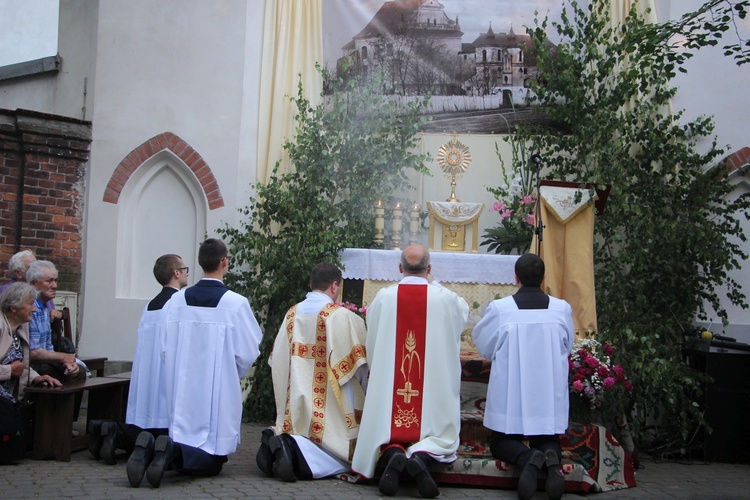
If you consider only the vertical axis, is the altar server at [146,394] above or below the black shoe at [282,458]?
above

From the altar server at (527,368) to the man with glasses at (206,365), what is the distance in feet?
5.86

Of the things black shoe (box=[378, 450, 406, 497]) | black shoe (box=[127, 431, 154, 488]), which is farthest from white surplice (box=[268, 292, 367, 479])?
black shoe (box=[127, 431, 154, 488])

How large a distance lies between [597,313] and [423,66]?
12.1ft

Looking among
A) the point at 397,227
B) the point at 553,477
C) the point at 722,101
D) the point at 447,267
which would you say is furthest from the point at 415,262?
the point at 722,101

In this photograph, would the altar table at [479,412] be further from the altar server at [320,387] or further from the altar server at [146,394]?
the altar server at [146,394]

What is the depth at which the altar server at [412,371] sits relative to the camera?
6551mm

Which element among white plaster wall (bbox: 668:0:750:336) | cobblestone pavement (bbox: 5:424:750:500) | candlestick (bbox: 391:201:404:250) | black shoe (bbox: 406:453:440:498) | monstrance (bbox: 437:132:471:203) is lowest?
cobblestone pavement (bbox: 5:424:750:500)

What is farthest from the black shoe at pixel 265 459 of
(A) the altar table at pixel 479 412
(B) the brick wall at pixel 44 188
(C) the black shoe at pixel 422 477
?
(B) the brick wall at pixel 44 188

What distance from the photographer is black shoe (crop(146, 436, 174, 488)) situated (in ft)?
20.1

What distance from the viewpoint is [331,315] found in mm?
6863

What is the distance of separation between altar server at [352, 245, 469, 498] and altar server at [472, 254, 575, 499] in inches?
11.3

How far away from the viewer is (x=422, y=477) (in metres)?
6.15

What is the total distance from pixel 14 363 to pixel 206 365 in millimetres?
1511

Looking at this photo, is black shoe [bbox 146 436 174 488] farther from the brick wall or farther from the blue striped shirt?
the brick wall
